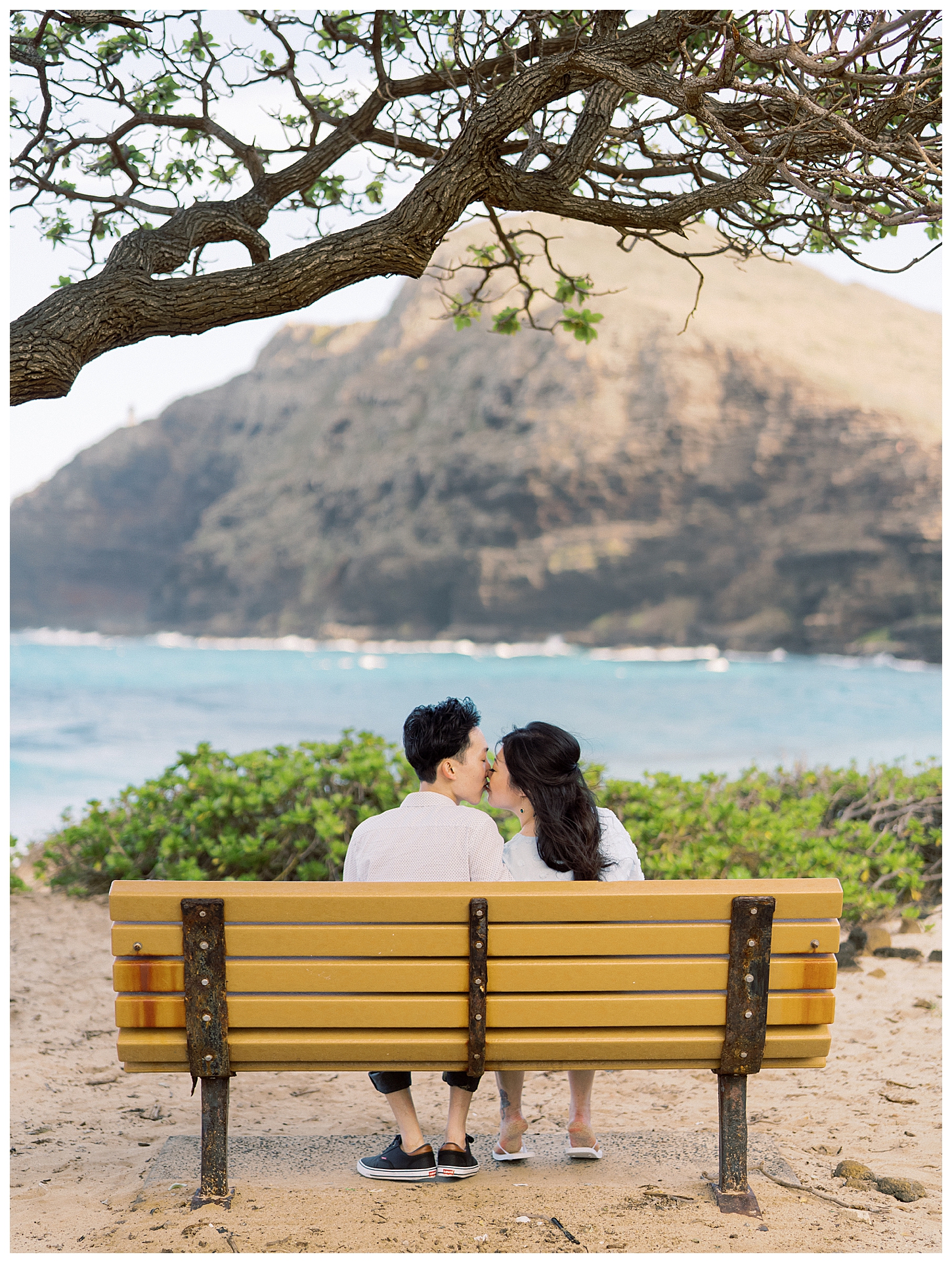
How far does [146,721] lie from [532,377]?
69317 mm

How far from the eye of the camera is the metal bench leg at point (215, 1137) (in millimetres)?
2635

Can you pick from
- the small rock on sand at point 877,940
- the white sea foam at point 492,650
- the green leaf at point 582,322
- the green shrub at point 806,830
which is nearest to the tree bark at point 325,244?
the green leaf at point 582,322

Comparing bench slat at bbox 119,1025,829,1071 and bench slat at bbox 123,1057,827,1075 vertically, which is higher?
bench slat at bbox 119,1025,829,1071

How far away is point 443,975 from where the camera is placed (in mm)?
2543

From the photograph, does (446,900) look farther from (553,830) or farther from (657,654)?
(657,654)

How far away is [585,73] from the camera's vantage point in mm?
3482

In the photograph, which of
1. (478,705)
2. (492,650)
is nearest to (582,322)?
(478,705)

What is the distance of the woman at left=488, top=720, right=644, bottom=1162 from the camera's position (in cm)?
296

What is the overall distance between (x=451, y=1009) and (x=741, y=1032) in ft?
2.45

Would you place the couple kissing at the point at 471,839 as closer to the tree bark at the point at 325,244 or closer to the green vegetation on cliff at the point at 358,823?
the tree bark at the point at 325,244

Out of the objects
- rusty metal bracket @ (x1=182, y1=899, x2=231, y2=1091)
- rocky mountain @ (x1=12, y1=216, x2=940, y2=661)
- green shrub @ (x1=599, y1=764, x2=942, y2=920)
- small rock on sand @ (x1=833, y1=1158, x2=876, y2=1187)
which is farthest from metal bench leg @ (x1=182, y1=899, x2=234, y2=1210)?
rocky mountain @ (x1=12, y1=216, x2=940, y2=661)

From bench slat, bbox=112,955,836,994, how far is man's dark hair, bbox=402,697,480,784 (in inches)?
22.6

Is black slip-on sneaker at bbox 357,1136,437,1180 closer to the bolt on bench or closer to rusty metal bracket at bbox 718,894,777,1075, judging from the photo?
the bolt on bench

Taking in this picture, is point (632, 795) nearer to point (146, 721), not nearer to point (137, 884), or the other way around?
point (137, 884)
